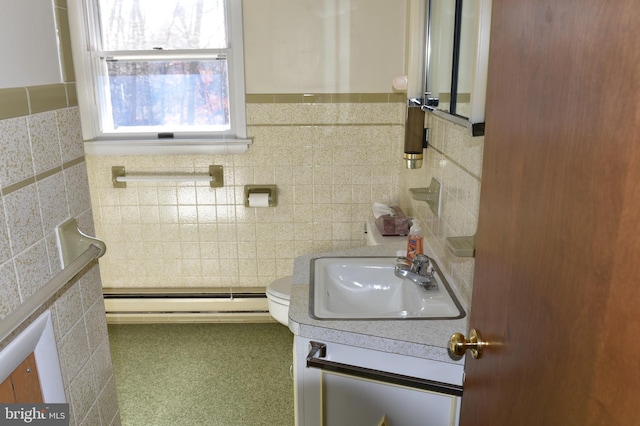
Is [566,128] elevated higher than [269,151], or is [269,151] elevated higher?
[566,128]

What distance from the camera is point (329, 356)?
4.80ft

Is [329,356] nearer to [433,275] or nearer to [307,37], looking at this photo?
[433,275]

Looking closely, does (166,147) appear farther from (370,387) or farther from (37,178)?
(370,387)

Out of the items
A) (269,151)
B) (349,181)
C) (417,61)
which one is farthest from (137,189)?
(417,61)

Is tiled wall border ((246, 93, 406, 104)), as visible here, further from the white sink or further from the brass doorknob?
the brass doorknob

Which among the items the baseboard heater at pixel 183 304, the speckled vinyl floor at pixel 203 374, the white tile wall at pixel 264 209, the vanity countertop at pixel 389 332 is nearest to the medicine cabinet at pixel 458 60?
the vanity countertop at pixel 389 332

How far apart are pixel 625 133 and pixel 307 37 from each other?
2.27m

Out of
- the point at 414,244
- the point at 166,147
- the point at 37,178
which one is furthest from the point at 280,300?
the point at 37,178

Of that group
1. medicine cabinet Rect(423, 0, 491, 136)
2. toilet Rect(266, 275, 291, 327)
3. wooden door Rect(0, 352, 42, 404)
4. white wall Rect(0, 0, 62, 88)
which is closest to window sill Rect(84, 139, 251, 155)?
toilet Rect(266, 275, 291, 327)

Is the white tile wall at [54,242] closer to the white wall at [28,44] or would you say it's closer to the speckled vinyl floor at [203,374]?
the white wall at [28,44]

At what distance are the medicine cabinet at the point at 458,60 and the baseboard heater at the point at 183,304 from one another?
167cm

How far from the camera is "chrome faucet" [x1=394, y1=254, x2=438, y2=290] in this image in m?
1.65

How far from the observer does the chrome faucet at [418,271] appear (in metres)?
1.65

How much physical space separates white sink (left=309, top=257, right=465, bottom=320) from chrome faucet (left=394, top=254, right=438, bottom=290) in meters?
0.02
